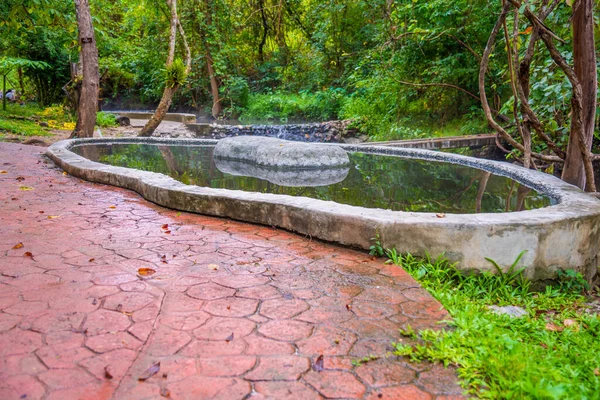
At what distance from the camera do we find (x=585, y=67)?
143 inches

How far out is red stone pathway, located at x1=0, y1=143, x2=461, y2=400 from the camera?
1552 millimetres

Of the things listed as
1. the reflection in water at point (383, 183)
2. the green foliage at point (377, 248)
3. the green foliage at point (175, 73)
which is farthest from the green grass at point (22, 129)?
the green foliage at point (377, 248)

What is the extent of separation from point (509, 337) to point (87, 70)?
913 cm

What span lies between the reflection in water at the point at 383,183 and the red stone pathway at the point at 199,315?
114 centimetres

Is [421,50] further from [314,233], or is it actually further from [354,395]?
[354,395]

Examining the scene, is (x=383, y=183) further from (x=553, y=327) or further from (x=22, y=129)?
(x=22, y=129)

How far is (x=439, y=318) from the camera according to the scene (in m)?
2.07

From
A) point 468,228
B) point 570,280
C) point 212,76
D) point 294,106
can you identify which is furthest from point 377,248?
point 212,76

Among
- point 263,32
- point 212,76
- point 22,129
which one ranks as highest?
point 263,32

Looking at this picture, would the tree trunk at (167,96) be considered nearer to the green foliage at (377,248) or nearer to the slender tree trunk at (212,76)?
the slender tree trunk at (212,76)

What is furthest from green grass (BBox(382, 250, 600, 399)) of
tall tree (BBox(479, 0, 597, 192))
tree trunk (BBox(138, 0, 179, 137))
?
tree trunk (BBox(138, 0, 179, 137))

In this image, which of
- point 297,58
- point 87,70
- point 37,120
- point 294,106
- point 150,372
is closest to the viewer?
point 150,372

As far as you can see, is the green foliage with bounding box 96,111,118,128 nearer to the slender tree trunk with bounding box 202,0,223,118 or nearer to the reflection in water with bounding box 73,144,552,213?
the slender tree trunk with bounding box 202,0,223,118

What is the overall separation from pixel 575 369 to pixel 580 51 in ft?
9.56
